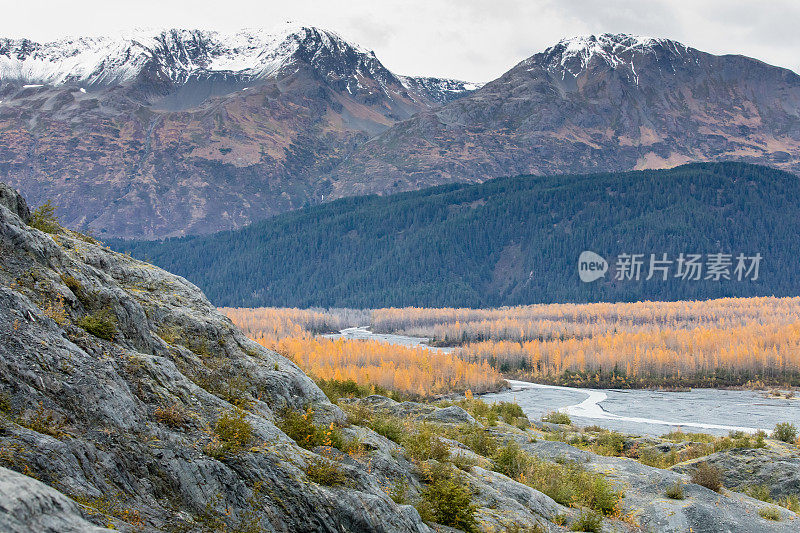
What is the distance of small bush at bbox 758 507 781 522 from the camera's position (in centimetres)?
3077

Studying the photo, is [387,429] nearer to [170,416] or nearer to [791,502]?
[170,416]

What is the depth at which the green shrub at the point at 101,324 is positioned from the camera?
17500 mm

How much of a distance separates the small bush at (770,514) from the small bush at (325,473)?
22594 millimetres

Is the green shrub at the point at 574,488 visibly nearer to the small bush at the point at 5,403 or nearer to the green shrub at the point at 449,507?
the green shrub at the point at 449,507

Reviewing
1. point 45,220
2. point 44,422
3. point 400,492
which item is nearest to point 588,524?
point 400,492

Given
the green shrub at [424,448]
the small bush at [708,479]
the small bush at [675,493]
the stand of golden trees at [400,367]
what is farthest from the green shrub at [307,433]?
the stand of golden trees at [400,367]

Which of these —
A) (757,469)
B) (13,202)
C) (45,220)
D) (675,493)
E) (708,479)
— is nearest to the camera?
(13,202)

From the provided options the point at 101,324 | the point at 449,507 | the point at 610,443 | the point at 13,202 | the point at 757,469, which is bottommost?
the point at 610,443

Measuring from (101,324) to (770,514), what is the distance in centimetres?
2983

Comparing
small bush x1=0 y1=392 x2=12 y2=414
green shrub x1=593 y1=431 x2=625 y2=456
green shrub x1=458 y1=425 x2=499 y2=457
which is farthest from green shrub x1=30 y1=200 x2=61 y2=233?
green shrub x1=593 y1=431 x2=625 y2=456

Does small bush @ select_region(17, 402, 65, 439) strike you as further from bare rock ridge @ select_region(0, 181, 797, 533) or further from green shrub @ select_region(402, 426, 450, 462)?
green shrub @ select_region(402, 426, 450, 462)

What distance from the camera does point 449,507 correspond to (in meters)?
21.2

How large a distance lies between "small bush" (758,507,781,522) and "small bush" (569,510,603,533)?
9.96 meters

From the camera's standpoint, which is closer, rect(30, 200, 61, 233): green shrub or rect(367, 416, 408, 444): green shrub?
rect(30, 200, 61, 233): green shrub
